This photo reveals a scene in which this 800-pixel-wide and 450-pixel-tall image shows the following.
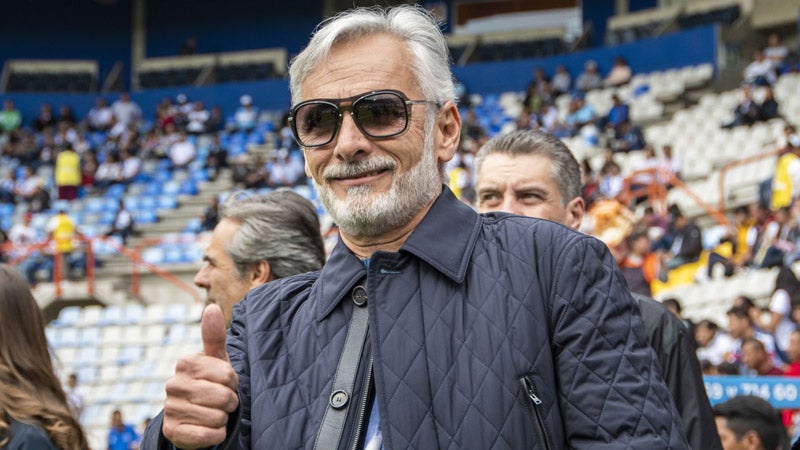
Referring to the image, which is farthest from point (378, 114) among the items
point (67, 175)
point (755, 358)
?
point (67, 175)

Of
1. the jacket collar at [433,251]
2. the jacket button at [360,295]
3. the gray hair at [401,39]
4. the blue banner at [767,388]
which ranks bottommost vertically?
the blue banner at [767,388]

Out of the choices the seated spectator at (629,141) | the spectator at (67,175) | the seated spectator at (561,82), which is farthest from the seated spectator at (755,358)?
the spectator at (67,175)

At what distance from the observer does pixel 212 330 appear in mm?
1800

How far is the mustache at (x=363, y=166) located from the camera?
2062mm

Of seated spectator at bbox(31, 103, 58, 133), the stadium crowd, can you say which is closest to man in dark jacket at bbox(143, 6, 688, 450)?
the stadium crowd

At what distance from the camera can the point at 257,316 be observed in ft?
6.82

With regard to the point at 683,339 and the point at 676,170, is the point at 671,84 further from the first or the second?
the point at 683,339

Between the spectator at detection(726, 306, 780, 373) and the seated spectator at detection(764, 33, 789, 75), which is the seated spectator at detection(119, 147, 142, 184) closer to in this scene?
the seated spectator at detection(764, 33, 789, 75)

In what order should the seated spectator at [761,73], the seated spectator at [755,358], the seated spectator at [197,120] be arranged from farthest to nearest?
the seated spectator at [197,120] → the seated spectator at [761,73] → the seated spectator at [755,358]

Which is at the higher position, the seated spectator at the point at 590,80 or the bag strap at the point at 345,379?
the seated spectator at the point at 590,80

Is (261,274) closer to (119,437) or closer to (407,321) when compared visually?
(407,321)

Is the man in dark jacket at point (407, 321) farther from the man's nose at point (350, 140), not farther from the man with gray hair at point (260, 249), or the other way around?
the man with gray hair at point (260, 249)

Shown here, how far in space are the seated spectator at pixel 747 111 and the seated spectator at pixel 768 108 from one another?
0.04 m

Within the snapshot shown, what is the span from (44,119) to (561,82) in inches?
424
